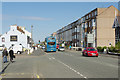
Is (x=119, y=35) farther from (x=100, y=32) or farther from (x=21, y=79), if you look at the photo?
(x=21, y=79)

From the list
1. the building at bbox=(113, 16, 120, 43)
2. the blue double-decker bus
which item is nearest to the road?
the blue double-decker bus

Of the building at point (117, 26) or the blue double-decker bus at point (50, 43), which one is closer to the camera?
the blue double-decker bus at point (50, 43)

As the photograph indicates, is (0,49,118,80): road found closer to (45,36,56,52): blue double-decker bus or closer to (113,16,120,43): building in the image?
(45,36,56,52): blue double-decker bus

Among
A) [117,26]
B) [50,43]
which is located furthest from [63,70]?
[117,26]

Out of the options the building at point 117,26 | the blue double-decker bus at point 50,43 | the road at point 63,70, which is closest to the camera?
the road at point 63,70

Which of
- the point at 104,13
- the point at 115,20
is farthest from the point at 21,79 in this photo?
the point at 104,13

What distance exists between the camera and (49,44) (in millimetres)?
48031

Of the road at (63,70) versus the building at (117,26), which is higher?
the building at (117,26)

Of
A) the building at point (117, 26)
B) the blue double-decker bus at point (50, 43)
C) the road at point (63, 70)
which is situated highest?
the building at point (117, 26)

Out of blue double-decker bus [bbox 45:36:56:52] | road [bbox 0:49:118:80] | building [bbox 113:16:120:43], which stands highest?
building [bbox 113:16:120:43]

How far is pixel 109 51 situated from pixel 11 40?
1786 inches

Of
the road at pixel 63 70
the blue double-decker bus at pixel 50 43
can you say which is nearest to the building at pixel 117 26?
the blue double-decker bus at pixel 50 43

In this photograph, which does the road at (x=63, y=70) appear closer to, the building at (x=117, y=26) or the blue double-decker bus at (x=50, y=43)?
the blue double-decker bus at (x=50, y=43)

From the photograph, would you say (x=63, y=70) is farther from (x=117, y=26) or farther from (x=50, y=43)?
(x=117, y=26)
